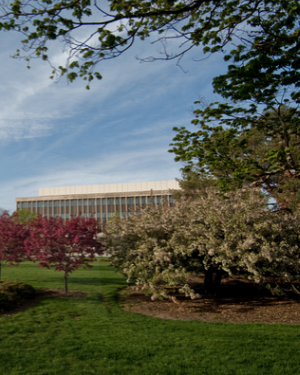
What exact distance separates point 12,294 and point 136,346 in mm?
6275

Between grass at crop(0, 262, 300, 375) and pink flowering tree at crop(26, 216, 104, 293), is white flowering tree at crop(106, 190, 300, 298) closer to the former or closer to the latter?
pink flowering tree at crop(26, 216, 104, 293)

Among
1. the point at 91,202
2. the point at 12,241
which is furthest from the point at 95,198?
the point at 12,241

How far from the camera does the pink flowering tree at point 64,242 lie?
12.7 meters

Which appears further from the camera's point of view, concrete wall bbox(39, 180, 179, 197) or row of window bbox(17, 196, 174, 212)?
concrete wall bbox(39, 180, 179, 197)

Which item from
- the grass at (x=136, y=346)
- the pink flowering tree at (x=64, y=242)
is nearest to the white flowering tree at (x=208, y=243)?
the pink flowering tree at (x=64, y=242)

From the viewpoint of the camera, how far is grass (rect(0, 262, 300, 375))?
589cm


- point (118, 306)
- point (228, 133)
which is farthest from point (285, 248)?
point (118, 306)

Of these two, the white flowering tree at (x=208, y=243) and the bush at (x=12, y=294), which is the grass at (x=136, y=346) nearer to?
the bush at (x=12, y=294)

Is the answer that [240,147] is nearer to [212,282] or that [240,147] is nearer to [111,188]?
[212,282]

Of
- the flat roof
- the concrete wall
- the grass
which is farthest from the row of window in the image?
the grass

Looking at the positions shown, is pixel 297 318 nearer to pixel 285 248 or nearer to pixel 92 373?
pixel 285 248

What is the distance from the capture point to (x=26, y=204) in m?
94.1

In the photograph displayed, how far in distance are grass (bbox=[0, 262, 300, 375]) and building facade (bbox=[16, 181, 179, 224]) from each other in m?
70.1

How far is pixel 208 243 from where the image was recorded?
10.9 m
